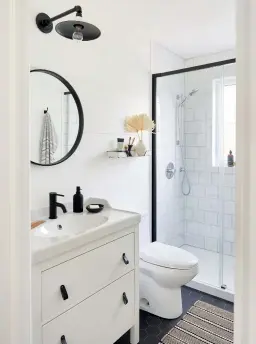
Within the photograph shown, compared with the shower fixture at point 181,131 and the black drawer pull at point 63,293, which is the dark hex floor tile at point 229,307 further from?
the black drawer pull at point 63,293

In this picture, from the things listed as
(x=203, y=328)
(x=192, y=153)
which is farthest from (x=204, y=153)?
(x=203, y=328)

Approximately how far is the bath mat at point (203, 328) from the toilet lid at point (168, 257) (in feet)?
1.42

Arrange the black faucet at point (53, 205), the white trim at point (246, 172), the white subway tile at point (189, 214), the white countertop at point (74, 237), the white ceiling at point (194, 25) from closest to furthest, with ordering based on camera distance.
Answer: the white trim at point (246, 172), the white countertop at point (74, 237), the black faucet at point (53, 205), the white ceiling at point (194, 25), the white subway tile at point (189, 214)

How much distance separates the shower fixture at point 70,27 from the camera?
5.03ft

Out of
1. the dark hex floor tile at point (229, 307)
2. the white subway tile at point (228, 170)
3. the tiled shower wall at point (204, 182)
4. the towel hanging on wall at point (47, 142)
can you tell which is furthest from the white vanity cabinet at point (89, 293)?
the white subway tile at point (228, 170)

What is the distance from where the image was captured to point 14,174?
2.93ft

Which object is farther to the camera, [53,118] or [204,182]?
[204,182]

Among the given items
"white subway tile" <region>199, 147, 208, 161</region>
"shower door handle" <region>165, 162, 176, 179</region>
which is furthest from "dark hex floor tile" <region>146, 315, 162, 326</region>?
"white subway tile" <region>199, 147, 208, 161</region>

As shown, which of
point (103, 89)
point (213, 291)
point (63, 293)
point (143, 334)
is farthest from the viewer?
point (213, 291)

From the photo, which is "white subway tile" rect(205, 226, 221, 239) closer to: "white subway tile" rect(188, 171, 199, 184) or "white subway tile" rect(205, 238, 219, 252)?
"white subway tile" rect(205, 238, 219, 252)

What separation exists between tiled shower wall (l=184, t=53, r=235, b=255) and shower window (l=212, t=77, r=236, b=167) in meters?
0.06

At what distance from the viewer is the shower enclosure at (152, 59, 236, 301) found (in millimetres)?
2861

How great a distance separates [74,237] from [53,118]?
867mm

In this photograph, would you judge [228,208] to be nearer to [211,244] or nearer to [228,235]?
[228,235]
